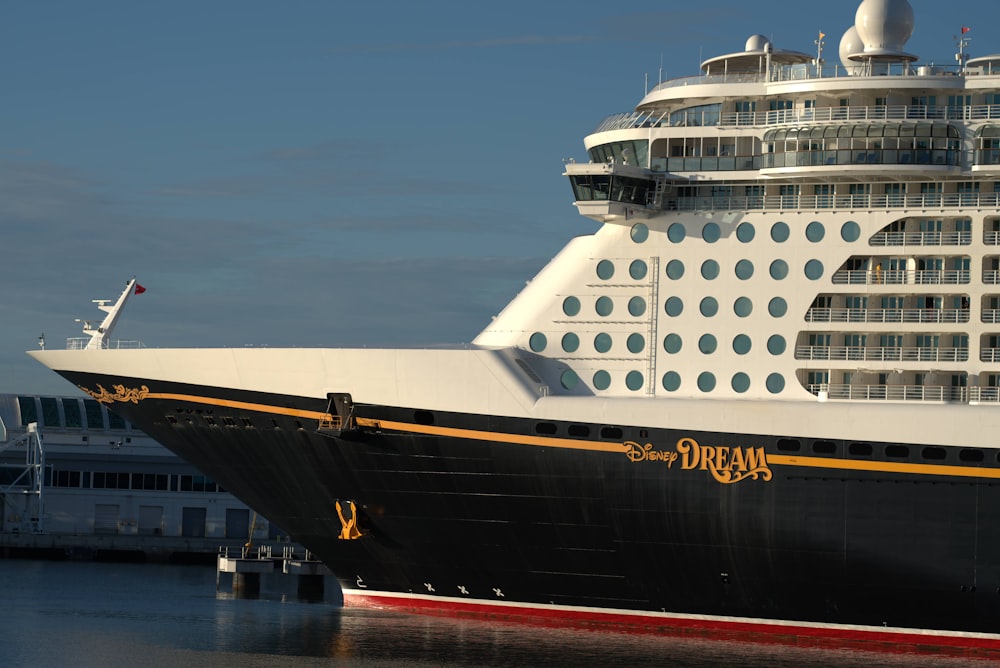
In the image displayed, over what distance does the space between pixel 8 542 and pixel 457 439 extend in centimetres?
3462

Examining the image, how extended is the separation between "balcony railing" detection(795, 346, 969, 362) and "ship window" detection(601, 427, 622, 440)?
4258 mm

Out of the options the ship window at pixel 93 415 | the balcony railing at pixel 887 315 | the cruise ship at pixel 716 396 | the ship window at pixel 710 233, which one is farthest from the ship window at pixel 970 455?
the ship window at pixel 93 415

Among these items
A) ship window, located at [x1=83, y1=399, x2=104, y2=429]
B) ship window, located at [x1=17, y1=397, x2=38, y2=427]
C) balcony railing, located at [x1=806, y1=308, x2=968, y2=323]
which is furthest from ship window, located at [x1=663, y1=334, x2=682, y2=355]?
ship window, located at [x1=17, y1=397, x2=38, y2=427]

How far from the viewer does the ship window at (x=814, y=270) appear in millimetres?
33062

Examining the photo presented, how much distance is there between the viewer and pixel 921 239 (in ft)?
108

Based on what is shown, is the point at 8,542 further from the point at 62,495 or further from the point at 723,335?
the point at 723,335

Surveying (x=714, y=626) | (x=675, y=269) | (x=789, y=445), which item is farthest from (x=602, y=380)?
(x=714, y=626)

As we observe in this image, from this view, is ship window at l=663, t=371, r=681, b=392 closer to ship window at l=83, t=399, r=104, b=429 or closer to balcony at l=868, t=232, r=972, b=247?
balcony at l=868, t=232, r=972, b=247

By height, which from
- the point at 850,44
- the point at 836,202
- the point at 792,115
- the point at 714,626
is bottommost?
the point at 714,626

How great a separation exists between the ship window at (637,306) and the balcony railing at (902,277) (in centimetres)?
422

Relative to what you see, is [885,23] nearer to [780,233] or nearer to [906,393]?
[780,233]

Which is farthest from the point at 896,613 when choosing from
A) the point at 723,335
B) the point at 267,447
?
the point at 267,447

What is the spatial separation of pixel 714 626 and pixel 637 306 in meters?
7.21

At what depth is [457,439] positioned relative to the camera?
3284 cm
